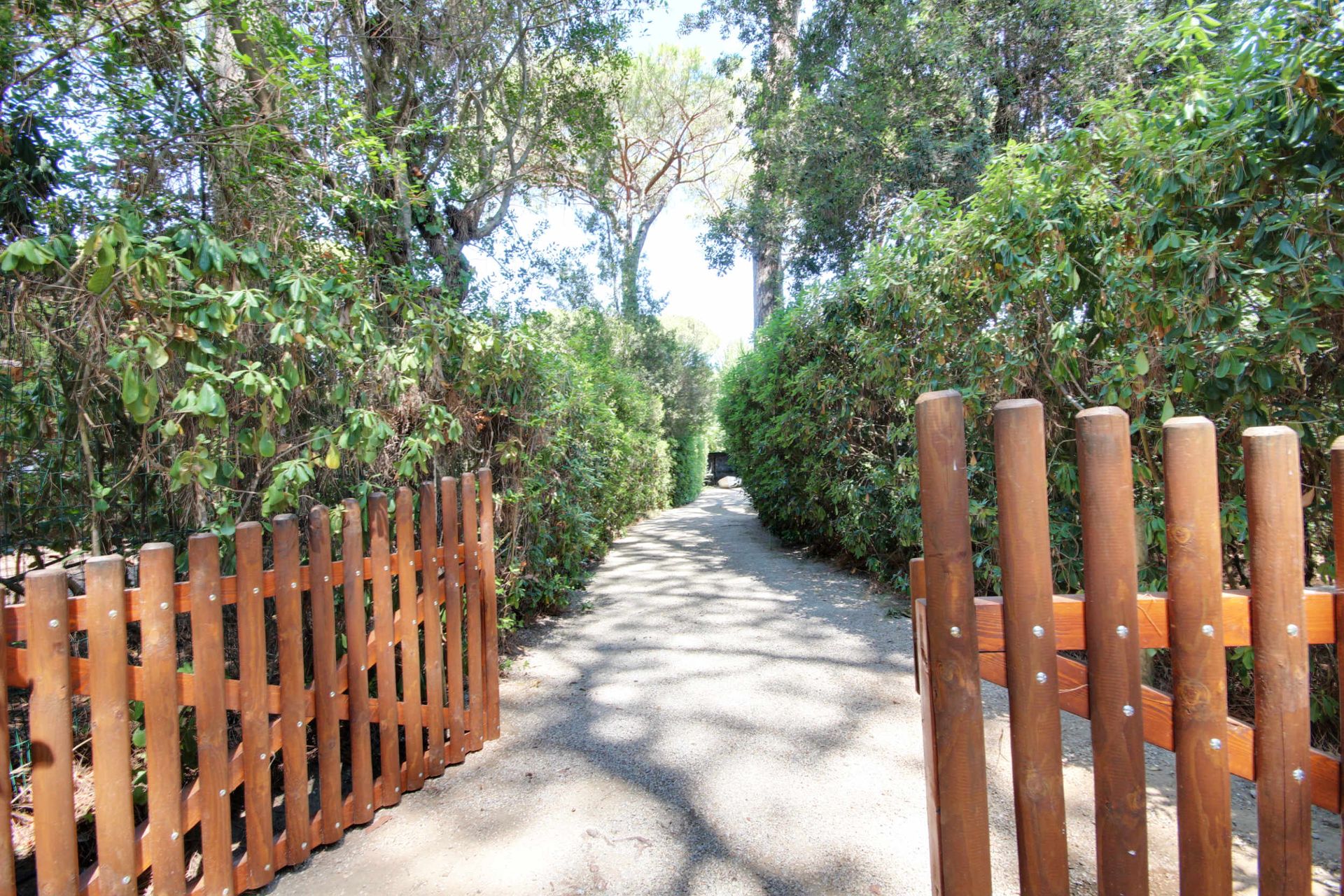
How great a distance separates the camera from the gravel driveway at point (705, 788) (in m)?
2.36

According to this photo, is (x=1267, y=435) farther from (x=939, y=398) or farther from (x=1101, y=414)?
(x=939, y=398)

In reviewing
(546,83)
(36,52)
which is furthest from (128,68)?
(546,83)

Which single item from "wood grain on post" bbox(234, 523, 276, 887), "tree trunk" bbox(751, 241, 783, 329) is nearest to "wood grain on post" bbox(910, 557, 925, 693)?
"wood grain on post" bbox(234, 523, 276, 887)

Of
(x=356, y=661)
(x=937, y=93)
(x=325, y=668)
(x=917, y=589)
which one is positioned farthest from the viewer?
(x=937, y=93)

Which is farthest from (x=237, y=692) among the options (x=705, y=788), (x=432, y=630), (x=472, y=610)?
(x=705, y=788)

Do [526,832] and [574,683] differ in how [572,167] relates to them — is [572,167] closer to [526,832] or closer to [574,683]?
[574,683]

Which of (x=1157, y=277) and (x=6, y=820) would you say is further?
(x=1157, y=277)

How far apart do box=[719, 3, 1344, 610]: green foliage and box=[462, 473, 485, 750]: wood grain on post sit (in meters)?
2.74

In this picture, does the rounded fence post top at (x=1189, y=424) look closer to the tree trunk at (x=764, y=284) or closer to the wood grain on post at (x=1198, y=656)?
the wood grain on post at (x=1198, y=656)

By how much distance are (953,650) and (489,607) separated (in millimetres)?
2633

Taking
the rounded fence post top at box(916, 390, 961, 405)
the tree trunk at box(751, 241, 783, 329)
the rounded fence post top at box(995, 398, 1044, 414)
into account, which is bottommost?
the rounded fence post top at box(995, 398, 1044, 414)

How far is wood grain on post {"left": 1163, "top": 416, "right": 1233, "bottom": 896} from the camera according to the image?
115 cm

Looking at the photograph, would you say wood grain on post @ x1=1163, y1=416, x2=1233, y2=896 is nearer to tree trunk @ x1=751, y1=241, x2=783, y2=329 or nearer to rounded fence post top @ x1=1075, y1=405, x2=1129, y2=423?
rounded fence post top @ x1=1075, y1=405, x2=1129, y2=423

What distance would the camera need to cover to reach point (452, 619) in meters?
3.08
